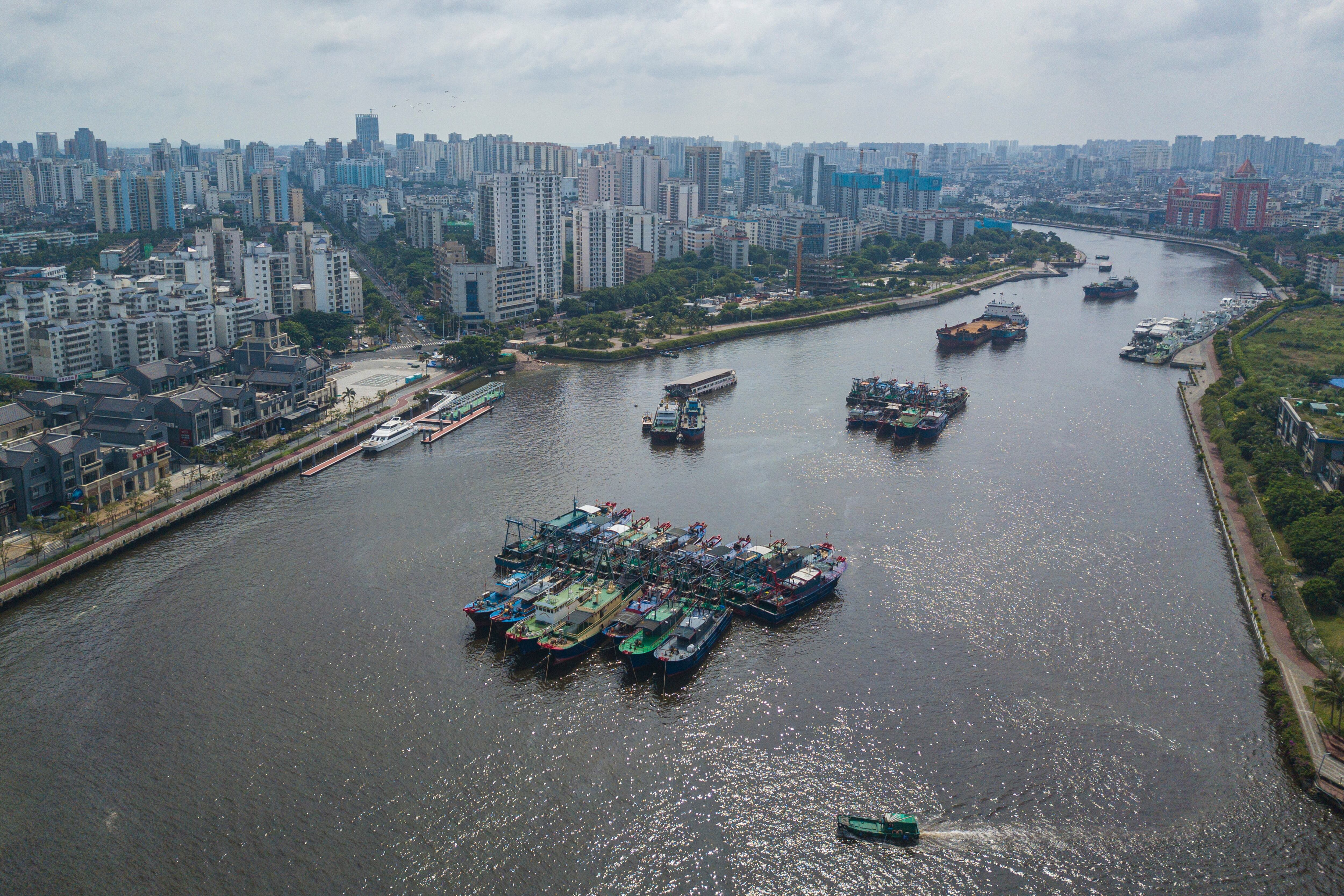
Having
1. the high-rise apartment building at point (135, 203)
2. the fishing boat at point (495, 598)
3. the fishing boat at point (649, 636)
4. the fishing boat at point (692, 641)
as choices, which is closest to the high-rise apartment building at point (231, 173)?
the high-rise apartment building at point (135, 203)

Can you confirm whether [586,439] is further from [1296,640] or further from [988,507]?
[1296,640]

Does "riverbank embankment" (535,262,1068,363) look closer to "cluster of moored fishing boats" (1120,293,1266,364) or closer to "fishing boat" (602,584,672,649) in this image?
"cluster of moored fishing boats" (1120,293,1266,364)

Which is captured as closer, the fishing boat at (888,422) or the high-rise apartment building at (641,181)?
the fishing boat at (888,422)

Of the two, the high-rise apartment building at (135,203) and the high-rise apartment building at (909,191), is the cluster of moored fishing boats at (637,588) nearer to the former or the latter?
the high-rise apartment building at (135,203)

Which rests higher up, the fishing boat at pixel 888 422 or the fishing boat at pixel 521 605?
the fishing boat at pixel 888 422

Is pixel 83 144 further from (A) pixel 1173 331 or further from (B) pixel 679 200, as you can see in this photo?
(A) pixel 1173 331
